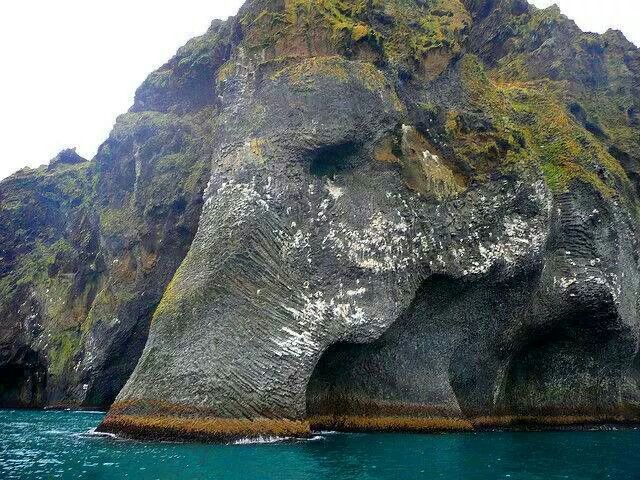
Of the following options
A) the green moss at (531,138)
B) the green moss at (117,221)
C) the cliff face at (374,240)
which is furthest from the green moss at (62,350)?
the green moss at (531,138)

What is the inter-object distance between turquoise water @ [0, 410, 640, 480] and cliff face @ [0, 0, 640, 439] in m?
2.31

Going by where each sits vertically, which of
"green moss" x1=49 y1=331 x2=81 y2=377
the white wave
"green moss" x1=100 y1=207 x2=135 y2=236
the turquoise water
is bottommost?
the turquoise water

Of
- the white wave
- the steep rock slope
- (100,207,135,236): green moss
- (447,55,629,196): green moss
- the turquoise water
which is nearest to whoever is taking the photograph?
the turquoise water

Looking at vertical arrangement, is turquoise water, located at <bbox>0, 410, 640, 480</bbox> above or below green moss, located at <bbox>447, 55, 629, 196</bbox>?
below

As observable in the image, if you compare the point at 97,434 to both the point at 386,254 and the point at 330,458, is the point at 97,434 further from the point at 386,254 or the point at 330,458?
the point at 386,254

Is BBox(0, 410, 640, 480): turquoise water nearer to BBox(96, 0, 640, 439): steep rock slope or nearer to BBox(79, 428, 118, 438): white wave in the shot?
BBox(79, 428, 118, 438): white wave

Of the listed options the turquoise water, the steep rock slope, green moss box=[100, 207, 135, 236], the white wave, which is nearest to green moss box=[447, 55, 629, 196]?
the steep rock slope

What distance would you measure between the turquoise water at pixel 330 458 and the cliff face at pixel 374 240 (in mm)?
2306

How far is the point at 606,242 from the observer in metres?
31.0

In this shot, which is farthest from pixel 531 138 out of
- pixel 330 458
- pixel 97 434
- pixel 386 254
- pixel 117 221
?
pixel 117 221

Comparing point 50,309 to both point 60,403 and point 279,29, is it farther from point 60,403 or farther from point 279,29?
point 279,29

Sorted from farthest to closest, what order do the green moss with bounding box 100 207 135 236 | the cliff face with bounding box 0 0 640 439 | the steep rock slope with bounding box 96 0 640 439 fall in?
1. the green moss with bounding box 100 207 135 236
2. the cliff face with bounding box 0 0 640 439
3. the steep rock slope with bounding box 96 0 640 439

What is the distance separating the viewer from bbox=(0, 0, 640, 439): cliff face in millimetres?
24547

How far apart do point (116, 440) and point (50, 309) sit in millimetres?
29873
